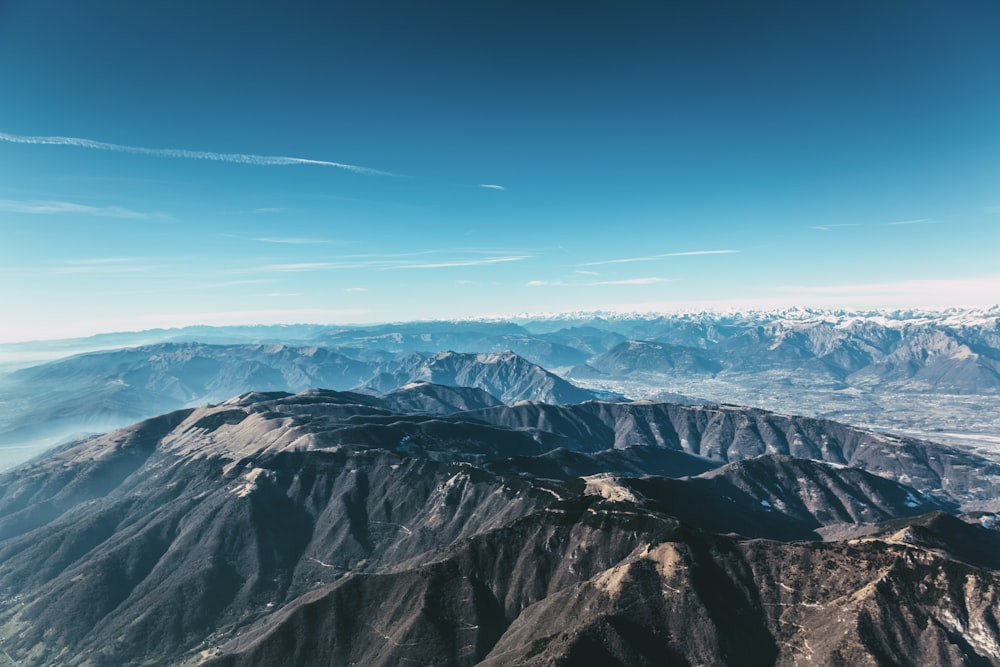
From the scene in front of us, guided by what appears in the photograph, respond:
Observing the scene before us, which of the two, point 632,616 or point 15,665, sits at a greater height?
point 632,616

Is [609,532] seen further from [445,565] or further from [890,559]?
[890,559]

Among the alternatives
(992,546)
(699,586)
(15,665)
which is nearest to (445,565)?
(699,586)

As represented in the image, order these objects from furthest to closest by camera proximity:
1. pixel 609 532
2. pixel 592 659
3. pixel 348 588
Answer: pixel 609 532 < pixel 348 588 < pixel 592 659

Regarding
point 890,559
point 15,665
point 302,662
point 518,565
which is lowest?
point 15,665

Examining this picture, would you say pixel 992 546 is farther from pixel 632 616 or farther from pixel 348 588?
pixel 348 588

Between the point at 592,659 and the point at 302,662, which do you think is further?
the point at 302,662

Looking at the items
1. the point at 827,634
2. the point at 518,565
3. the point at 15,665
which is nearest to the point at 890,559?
the point at 827,634

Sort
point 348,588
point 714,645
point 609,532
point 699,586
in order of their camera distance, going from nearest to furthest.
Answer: point 714,645
point 699,586
point 348,588
point 609,532

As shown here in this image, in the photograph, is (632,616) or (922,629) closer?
(922,629)

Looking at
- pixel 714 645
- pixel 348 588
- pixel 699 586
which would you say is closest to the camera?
pixel 714 645
